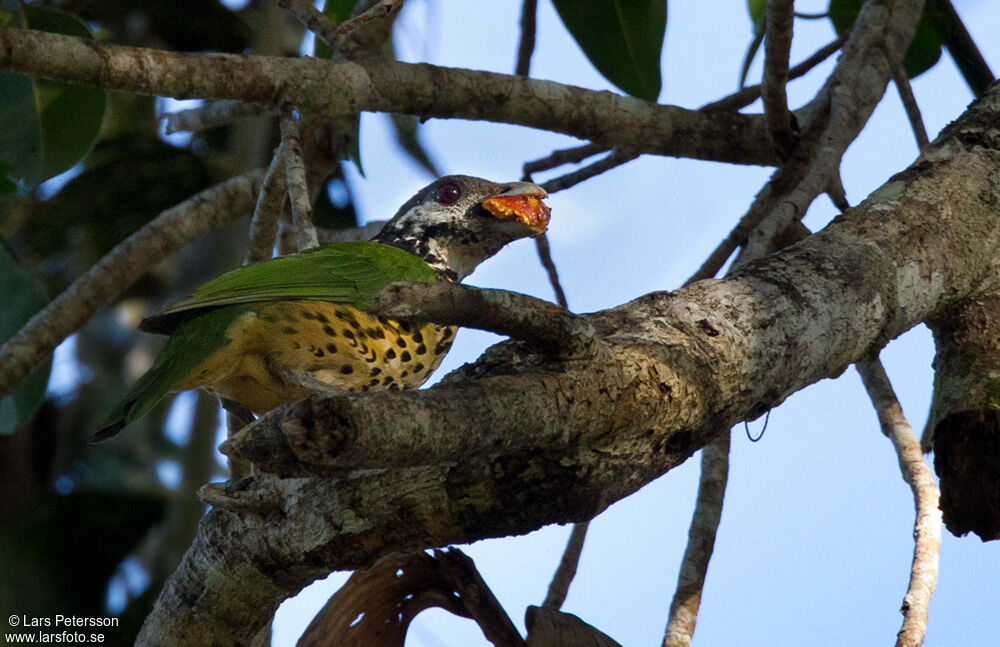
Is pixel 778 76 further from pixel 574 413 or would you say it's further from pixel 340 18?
pixel 574 413

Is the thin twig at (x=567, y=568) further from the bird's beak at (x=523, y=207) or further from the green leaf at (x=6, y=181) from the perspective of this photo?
the green leaf at (x=6, y=181)

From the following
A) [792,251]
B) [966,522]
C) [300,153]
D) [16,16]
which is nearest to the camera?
[966,522]

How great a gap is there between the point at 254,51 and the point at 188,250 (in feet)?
3.73

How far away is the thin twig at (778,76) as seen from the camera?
3.40m

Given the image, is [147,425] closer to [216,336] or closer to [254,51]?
[254,51]

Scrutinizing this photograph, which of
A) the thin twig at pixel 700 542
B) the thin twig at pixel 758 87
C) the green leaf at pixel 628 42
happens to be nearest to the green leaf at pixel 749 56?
the thin twig at pixel 758 87

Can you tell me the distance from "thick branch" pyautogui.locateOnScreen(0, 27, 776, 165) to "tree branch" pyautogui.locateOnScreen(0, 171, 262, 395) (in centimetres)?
104

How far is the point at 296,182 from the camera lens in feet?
10.2

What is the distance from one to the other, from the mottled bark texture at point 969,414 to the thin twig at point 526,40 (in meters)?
2.34

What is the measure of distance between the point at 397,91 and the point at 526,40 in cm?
118

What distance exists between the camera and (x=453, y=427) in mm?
1696

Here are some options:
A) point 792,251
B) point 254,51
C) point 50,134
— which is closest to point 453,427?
point 792,251

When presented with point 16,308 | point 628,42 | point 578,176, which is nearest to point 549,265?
point 578,176

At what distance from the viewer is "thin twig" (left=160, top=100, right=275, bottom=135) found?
374cm
